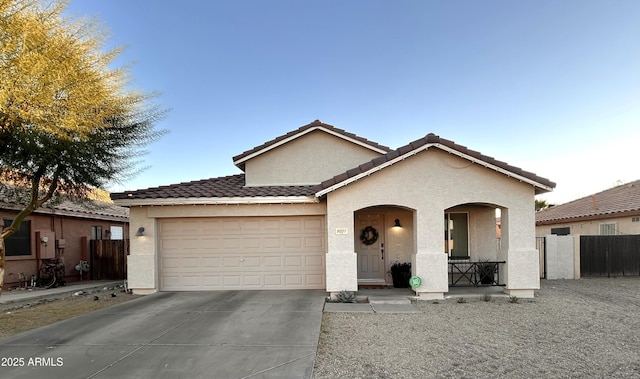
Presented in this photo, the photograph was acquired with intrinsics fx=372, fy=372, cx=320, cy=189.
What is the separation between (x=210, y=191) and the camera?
11.8 metres

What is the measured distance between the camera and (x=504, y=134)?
725 inches

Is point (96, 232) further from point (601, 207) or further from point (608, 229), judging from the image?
point (601, 207)

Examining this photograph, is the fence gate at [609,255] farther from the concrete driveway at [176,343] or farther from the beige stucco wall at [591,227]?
the concrete driveway at [176,343]

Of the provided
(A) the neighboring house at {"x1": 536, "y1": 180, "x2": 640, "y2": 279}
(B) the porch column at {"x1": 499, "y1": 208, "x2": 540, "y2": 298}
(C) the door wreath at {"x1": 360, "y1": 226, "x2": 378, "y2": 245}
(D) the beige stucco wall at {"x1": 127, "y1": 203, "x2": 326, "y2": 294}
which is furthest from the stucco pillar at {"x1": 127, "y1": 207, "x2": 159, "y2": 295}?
(A) the neighboring house at {"x1": 536, "y1": 180, "x2": 640, "y2": 279}

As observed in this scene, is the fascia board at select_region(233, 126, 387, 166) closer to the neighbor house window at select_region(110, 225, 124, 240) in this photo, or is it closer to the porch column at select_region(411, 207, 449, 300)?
the porch column at select_region(411, 207, 449, 300)

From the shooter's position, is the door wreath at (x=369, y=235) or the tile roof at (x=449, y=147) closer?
the tile roof at (x=449, y=147)

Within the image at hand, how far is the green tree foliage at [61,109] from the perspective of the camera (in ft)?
25.6

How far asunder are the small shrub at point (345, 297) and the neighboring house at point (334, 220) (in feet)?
0.71

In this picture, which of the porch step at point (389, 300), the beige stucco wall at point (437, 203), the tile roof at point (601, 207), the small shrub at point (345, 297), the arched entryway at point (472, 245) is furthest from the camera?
the tile roof at point (601, 207)

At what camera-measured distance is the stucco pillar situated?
11312 mm

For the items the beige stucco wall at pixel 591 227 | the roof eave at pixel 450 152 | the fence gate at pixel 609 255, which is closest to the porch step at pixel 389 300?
the roof eave at pixel 450 152

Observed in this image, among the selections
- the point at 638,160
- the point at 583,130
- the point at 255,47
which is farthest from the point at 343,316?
the point at 638,160

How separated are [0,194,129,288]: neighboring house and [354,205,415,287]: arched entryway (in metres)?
9.51

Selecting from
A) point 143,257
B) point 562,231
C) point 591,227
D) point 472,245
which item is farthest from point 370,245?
point 562,231
